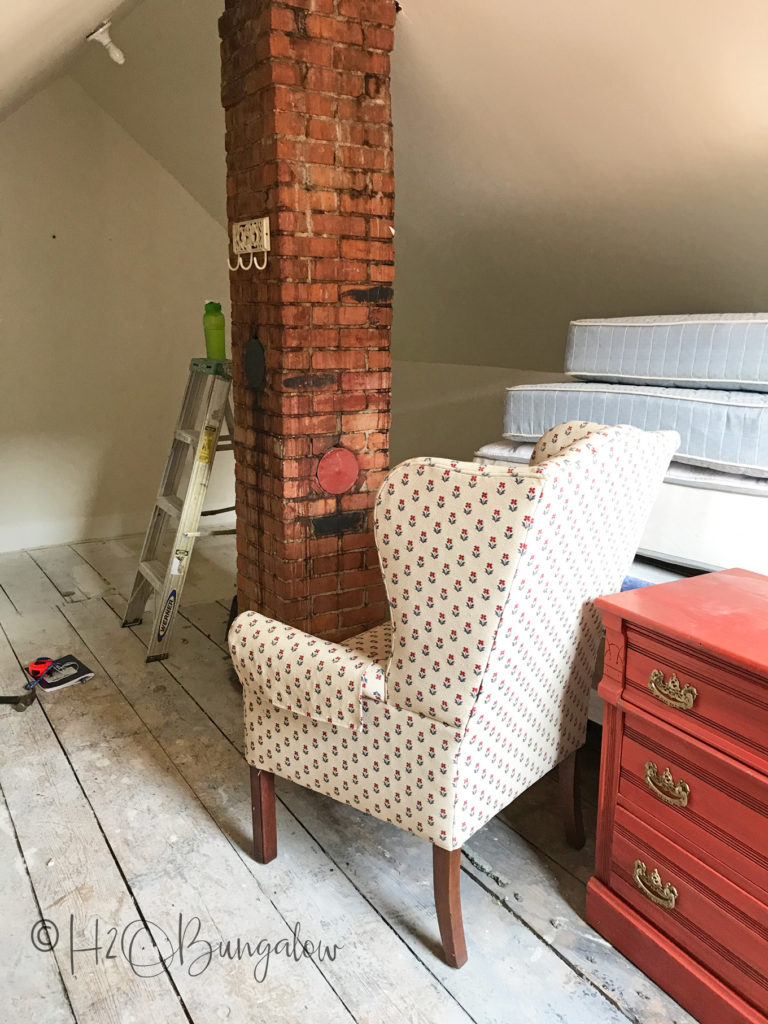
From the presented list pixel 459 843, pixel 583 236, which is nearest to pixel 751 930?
pixel 459 843

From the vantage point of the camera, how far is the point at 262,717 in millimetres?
1824

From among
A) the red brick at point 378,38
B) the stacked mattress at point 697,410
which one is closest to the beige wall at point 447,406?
the stacked mattress at point 697,410

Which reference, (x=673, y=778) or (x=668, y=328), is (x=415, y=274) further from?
(x=673, y=778)

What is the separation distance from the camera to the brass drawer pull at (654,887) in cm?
153

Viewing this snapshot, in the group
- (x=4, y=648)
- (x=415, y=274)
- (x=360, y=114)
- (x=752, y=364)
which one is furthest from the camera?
(x=415, y=274)

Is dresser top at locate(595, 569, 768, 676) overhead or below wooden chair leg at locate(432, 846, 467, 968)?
overhead

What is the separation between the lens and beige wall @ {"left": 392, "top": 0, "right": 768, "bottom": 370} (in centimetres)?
187

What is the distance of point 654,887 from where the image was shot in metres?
1.57

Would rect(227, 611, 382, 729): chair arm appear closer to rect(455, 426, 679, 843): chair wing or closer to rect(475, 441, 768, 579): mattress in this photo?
rect(455, 426, 679, 843): chair wing

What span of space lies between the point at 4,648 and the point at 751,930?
2.88 metres

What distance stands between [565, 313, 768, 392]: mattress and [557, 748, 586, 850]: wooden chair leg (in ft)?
3.45

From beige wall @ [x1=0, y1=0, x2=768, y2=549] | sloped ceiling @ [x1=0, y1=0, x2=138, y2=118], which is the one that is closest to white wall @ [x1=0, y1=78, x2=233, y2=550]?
beige wall @ [x1=0, y1=0, x2=768, y2=549]

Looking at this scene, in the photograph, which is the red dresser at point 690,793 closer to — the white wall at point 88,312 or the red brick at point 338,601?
the red brick at point 338,601

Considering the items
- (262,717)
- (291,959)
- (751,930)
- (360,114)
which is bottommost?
(291,959)
